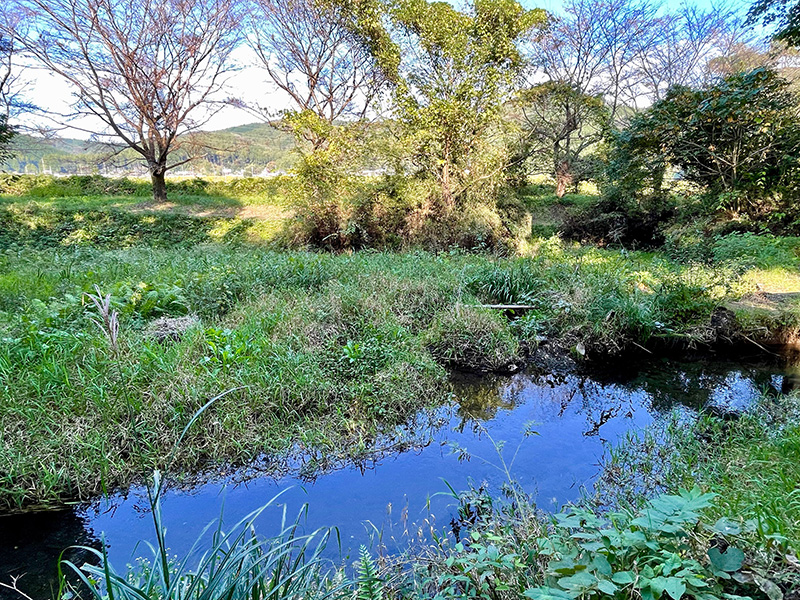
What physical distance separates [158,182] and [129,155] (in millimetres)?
2729

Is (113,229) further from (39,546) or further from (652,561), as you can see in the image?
(652,561)

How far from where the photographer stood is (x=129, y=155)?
1617 centimetres

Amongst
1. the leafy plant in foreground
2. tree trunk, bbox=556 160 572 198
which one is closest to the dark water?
the leafy plant in foreground

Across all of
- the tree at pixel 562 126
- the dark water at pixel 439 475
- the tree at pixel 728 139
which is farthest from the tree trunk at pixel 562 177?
the dark water at pixel 439 475

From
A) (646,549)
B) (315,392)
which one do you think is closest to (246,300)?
(315,392)

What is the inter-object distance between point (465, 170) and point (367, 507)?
9113mm

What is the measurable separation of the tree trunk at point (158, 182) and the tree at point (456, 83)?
29.5ft

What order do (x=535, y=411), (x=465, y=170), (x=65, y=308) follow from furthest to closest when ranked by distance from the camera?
(x=465, y=170) < (x=65, y=308) < (x=535, y=411)

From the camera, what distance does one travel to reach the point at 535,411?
13.6ft

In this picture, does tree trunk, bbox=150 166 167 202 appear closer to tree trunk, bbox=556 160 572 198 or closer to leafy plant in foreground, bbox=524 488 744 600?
tree trunk, bbox=556 160 572 198

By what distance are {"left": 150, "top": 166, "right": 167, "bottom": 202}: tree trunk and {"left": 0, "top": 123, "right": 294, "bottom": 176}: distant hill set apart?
38.8 inches

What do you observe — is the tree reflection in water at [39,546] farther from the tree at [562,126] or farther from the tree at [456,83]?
the tree at [562,126]

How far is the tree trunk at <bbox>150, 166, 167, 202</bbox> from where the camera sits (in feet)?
47.2

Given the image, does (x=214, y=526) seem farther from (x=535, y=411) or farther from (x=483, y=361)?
(x=483, y=361)
